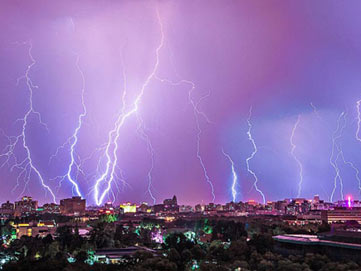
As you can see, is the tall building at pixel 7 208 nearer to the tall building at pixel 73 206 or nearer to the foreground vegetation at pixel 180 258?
the tall building at pixel 73 206

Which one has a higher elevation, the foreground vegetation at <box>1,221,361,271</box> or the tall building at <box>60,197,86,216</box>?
the tall building at <box>60,197,86,216</box>

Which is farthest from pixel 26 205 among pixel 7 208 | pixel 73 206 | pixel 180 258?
pixel 180 258

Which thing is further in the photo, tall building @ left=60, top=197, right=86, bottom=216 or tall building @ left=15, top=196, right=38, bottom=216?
tall building @ left=60, top=197, right=86, bottom=216

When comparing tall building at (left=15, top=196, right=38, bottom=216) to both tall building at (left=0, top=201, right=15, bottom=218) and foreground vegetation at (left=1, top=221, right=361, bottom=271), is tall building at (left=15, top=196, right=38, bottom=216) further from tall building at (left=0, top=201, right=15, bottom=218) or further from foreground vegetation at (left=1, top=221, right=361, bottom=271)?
foreground vegetation at (left=1, top=221, right=361, bottom=271)

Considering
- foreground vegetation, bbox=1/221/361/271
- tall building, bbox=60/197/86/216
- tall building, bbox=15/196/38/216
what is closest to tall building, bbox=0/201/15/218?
tall building, bbox=15/196/38/216

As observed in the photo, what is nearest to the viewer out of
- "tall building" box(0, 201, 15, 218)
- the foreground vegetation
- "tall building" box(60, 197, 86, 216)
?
the foreground vegetation

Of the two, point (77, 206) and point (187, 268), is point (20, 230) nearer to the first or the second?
point (187, 268)

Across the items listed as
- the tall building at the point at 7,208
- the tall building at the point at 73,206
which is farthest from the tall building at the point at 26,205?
the tall building at the point at 73,206

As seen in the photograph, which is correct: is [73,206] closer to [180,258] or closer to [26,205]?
[26,205]
